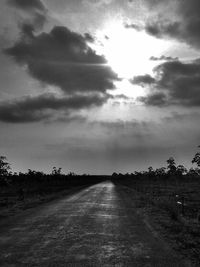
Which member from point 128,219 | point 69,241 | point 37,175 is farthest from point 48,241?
point 37,175

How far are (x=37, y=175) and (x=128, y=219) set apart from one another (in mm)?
133197

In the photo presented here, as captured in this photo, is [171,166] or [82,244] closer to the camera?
[82,244]

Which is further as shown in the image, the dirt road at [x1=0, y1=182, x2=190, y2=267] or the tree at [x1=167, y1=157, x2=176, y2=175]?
the tree at [x1=167, y1=157, x2=176, y2=175]

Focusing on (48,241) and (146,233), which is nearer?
(48,241)

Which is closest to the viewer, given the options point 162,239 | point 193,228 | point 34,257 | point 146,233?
point 34,257

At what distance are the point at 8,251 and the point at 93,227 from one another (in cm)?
578

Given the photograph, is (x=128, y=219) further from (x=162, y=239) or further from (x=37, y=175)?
(x=37, y=175)

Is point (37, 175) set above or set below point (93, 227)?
above

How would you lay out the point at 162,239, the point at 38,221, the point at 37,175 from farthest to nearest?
the point at 37,175 → the point at 38,221 → the point at 162,239

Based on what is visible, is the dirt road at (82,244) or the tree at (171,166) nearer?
the dirt road at (82,244)

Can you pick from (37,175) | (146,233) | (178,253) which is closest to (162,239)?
(146,233)

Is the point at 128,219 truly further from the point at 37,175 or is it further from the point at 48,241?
the point at 37,175

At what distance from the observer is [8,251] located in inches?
382

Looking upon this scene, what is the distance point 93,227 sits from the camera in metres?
15.0
